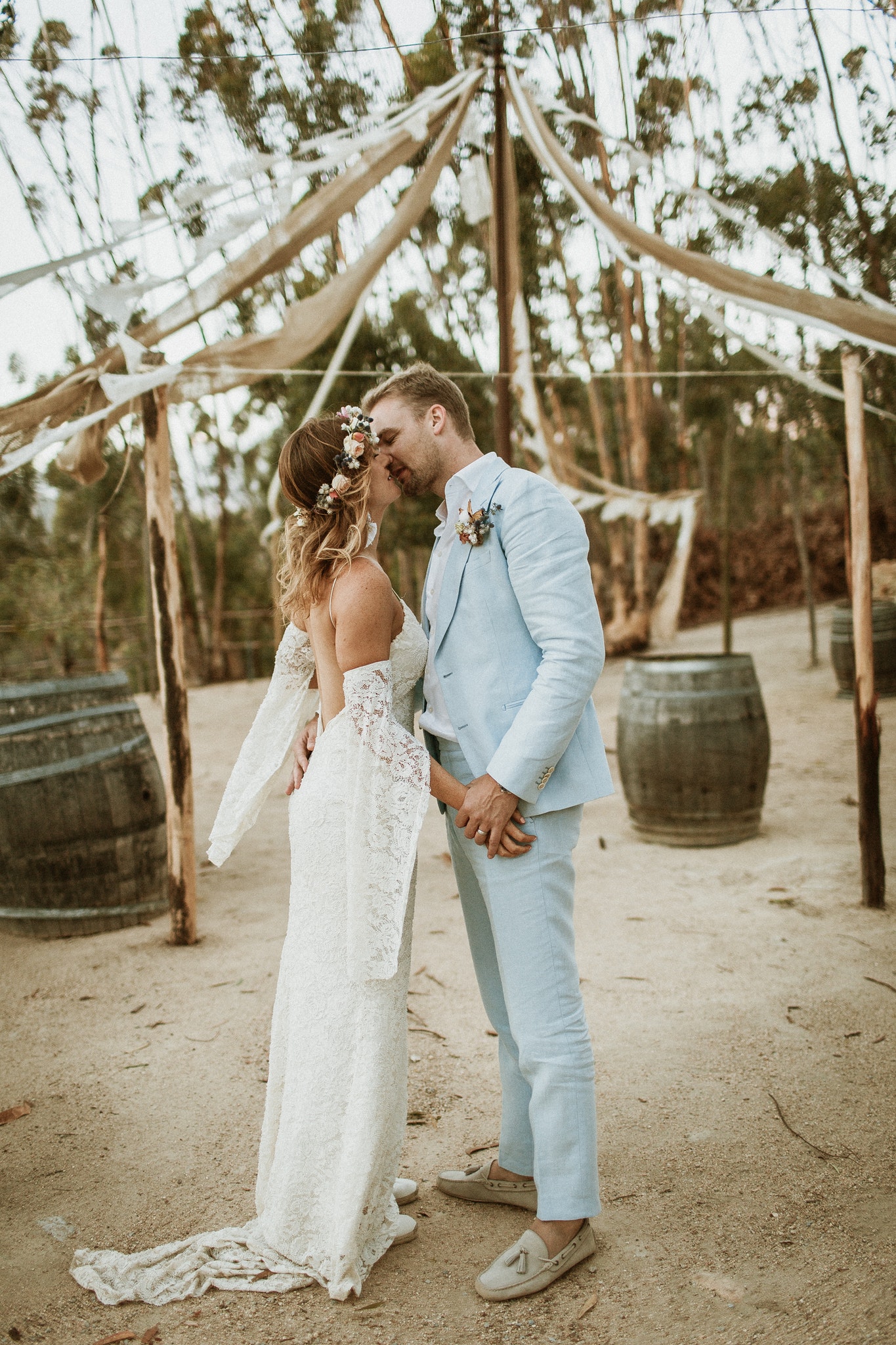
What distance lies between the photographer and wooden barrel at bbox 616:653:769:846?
5.01 m

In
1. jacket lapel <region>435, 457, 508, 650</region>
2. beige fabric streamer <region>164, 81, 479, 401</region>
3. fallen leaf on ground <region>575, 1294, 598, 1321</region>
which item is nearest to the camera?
fallen leaf on ground <region>575, 1294, 598, 1321</region>

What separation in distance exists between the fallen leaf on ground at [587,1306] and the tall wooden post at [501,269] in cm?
390

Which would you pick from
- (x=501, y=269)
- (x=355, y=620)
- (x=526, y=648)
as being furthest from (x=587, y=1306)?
(x=501, y=269)

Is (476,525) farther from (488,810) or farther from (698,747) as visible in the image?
(698,747)

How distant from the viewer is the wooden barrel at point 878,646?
859 cm

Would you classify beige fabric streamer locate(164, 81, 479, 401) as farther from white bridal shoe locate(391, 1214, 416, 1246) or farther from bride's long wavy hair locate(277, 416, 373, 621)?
white bridal shoe locate(391, 1214, 416, 1246)

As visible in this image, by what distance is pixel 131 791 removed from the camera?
424cm

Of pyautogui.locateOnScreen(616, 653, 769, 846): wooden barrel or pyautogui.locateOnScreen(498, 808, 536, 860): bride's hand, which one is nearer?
pyautogui.locateOnScreen(498, 808, 536, 860): bride's hand

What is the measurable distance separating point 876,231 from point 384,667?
9530mm

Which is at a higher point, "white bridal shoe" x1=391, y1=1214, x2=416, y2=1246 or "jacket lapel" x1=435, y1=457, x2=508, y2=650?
"jacket lapel" x1=435, y1=457, x2=508, y2=650

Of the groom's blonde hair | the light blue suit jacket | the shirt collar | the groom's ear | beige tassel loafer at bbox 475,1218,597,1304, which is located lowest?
beige tassel loafer at bbox 475,1218,597,1304

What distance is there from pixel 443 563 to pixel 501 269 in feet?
11.9

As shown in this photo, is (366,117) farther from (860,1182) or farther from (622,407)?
(622,407)

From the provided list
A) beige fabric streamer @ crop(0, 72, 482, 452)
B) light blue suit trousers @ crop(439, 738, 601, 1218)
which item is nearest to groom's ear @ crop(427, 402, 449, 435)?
light blue suit trousers @ crop(439, 738, 601, 1218)
